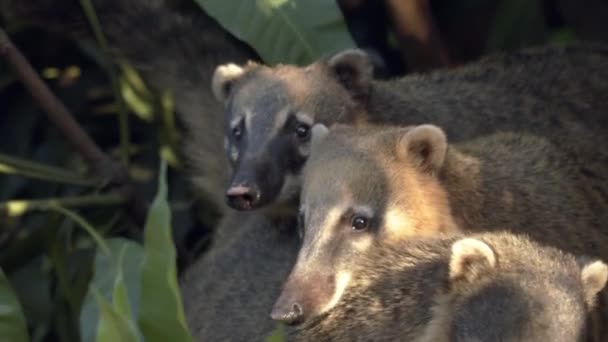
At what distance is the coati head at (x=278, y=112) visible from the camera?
3.82m

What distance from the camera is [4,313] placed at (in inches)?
147

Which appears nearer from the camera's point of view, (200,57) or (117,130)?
(200,57)

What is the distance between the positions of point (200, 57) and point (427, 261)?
188 centimetres

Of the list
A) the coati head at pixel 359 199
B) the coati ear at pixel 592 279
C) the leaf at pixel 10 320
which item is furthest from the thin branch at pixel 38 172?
the coati ear at pixel 592 279

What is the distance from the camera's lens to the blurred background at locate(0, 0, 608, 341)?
4.51 m

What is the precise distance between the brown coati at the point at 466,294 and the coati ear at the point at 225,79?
106 cm

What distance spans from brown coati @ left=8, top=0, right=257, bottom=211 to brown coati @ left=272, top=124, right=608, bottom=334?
103cm

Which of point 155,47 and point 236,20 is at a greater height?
point 236,20

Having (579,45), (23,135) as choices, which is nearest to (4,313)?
(23,135)

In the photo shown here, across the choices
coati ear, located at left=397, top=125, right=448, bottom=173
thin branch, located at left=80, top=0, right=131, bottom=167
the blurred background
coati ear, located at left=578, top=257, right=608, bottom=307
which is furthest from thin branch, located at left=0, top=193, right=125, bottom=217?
coati ear, located at left=578, top=257, right=608, bottom=307

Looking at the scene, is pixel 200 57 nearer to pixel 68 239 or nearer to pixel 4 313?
pixel 68 239

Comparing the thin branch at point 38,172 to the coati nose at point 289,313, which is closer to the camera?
the coati nose at point 289,313

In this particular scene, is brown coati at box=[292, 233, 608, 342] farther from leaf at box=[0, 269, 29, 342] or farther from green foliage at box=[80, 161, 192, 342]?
leaf at box=[0, 269, 29, 342]

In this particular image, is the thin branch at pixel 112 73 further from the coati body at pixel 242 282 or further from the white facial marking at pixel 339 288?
the white facial marking at pixel 339 288
